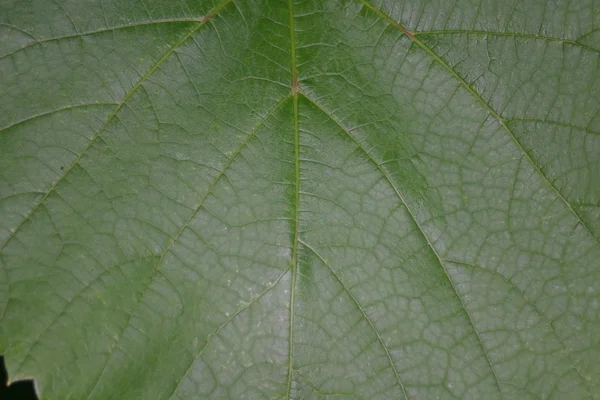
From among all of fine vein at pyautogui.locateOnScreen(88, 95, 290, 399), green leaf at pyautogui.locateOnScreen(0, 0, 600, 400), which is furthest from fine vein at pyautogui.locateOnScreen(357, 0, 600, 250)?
fine vein at pyautogui.locateOnScreen(88, 95, 290, 399)

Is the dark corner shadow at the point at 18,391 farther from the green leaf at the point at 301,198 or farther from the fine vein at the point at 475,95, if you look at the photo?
the fine vein at the point at 475,95

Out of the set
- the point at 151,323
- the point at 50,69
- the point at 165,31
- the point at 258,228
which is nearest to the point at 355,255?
the point at 258,228

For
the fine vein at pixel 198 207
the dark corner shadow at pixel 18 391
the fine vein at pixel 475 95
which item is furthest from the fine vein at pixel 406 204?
the dark corner shadow at pixel 18 391

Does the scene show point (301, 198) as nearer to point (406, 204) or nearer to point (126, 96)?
Result: point (406, 204)

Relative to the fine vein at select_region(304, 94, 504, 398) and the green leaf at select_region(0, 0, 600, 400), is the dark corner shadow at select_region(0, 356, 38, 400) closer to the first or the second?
the green leaf at select_region(0, 0, 600, 400)

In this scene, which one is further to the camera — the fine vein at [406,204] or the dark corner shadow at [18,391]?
the dark corner shadow at [18,391]

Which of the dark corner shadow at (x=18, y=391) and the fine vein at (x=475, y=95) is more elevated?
the fine vein at (x=475, y=95)

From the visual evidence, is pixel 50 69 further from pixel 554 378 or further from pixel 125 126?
pixel 554 378

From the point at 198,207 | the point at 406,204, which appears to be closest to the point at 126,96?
the point at 198,207

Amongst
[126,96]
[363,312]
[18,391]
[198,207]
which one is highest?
[126,96]
